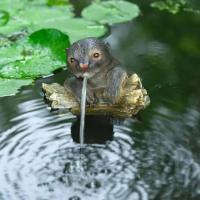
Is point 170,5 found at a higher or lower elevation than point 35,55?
higher

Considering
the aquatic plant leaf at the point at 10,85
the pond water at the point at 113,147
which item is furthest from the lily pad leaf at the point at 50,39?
the aquatic plant leaf at the point at 10,85

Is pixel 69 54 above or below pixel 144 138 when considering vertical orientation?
above

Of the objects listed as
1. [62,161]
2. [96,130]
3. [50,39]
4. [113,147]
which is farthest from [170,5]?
[62,161]

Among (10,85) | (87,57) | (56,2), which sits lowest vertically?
(10,85)

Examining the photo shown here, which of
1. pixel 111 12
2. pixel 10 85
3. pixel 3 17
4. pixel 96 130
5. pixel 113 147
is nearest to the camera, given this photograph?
pixel 113 147

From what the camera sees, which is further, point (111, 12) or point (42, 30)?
point (111, 12)

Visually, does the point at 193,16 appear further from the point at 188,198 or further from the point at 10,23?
the point at 188,198

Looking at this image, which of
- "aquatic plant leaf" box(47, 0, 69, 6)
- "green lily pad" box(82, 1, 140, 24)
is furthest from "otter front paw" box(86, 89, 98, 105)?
"aquatic plant leaf" box(47, 0, 69, 6)

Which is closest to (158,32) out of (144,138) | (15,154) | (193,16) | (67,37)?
(193,16)

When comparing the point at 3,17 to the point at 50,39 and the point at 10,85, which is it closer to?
the point at 50,39
